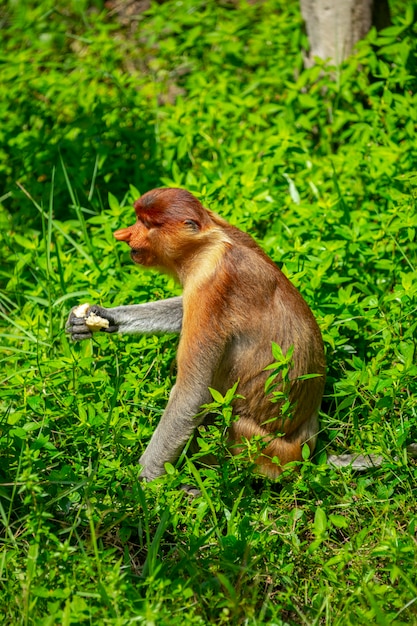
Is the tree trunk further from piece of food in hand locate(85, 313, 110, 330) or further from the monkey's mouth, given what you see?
piece of food in hand locate(85, 313, 110, 330)

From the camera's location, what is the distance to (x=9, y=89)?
6770 mm

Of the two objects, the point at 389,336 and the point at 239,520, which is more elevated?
the point at 389,336

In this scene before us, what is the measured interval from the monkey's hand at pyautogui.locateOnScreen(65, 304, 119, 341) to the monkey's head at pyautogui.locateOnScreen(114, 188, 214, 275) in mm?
436

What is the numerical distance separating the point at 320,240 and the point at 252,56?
110 inches

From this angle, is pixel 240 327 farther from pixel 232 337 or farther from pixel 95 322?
pixel 95 322

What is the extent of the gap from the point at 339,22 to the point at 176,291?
278 centimetres

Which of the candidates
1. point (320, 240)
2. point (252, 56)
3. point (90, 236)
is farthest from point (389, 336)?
point (252, 56)

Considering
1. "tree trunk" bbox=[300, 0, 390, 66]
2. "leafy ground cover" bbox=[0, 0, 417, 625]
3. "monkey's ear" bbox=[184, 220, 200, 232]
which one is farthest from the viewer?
"tree trunk" bbox=[300, 0, 390, 66]

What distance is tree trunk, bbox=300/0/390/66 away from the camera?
20.0 ft

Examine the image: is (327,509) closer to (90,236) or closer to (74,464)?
A: (74,464)

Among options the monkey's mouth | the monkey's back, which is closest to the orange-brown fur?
the monkey's back

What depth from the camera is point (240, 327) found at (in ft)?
13.0

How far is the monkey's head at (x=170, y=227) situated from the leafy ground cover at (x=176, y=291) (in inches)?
21.7

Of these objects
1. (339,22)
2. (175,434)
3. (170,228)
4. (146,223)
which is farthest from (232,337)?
(339,22)
